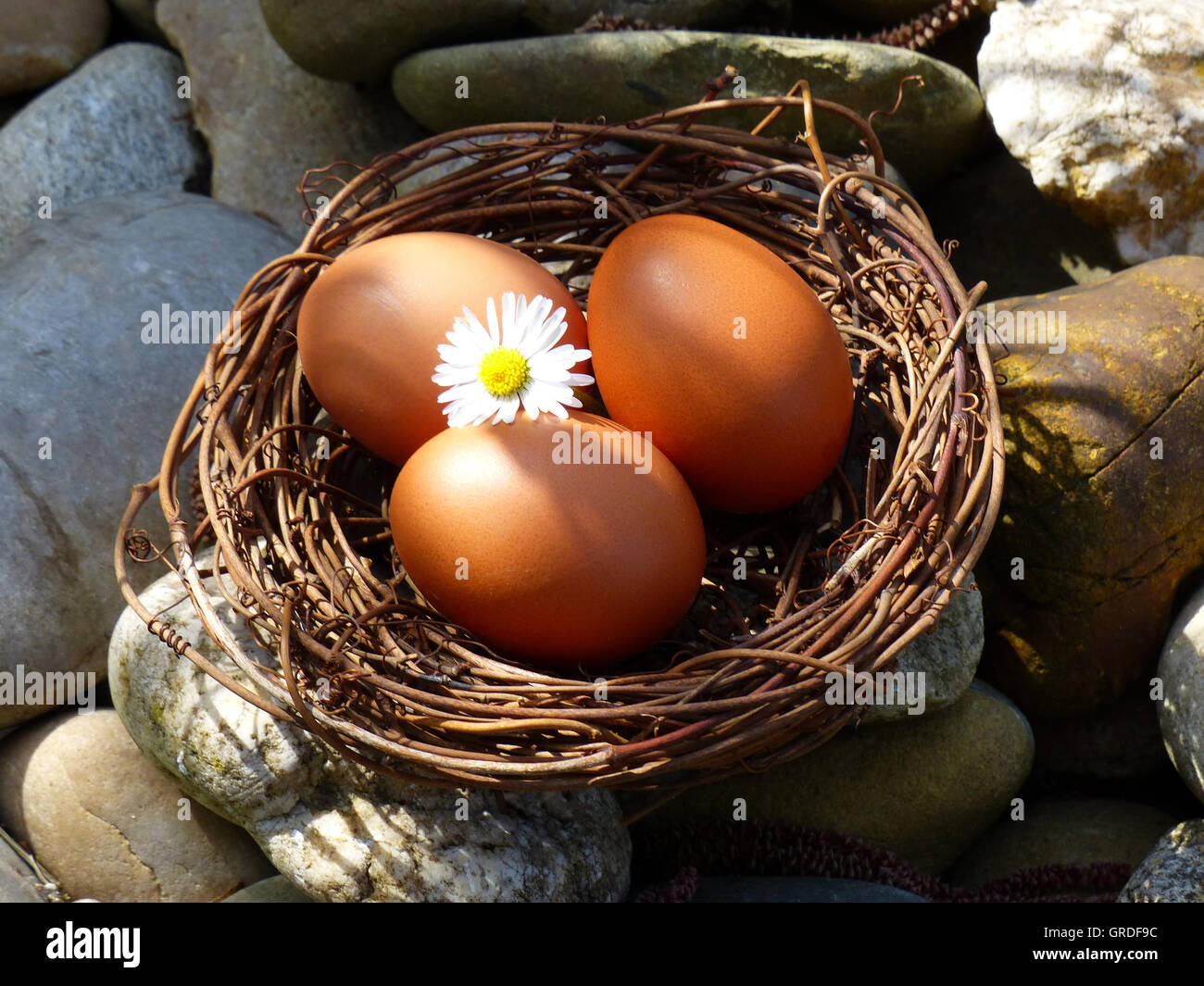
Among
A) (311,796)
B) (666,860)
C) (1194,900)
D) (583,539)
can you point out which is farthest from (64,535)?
(1194,900)

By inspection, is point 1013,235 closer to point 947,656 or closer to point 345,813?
point 947,656

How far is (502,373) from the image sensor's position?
1.59 m

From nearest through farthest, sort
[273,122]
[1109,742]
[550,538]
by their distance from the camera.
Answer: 1. [550,538]
2. [1109,742]
3. [273,122]

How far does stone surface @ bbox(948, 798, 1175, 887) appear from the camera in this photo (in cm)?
190

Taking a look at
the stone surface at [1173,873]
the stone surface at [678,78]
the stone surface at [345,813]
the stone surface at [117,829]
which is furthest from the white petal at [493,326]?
the stone surface at [1173,873]

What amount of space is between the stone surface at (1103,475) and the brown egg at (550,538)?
0.64m

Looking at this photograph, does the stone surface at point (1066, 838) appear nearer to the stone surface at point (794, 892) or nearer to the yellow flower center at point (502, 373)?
the stone surface at point (794, 892)

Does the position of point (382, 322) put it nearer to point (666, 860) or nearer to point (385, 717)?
point (385, 717)

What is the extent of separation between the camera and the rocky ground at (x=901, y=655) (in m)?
1.71

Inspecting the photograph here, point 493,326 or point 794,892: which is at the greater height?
point 493,326

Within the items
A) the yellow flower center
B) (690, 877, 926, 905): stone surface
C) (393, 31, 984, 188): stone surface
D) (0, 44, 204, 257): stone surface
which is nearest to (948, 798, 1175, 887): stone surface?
(690, 877, 926, 905): stone surface

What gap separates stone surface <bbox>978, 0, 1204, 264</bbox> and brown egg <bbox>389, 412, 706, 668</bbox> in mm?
1155

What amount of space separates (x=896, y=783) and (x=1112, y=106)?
1.32 m

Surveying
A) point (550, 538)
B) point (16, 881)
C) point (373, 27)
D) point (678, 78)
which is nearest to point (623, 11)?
point (678, 78)
